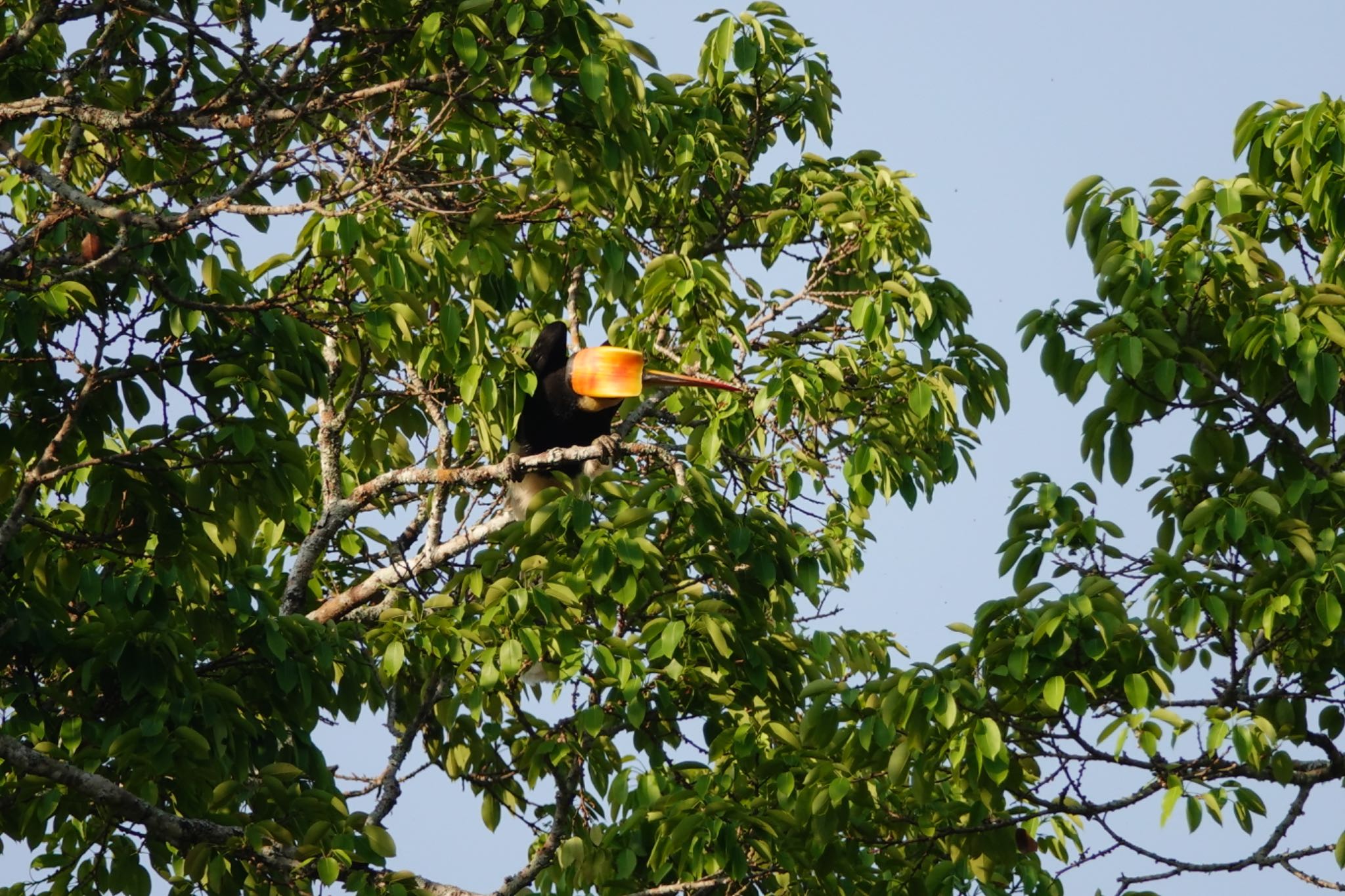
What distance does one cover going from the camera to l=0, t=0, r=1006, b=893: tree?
15.0 ft

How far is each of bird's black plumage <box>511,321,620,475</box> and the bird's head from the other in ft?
1.10

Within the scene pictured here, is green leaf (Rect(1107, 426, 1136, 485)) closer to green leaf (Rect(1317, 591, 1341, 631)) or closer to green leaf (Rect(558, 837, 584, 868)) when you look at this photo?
green leaf (Rect(1317, 591, 1341, 631))

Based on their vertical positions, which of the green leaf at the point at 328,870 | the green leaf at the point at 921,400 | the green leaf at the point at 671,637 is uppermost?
the green leaf at the point at 921,400

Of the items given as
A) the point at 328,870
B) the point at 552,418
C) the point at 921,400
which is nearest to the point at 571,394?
the point at 552,418

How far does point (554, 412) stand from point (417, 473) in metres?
1.16

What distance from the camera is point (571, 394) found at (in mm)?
6832

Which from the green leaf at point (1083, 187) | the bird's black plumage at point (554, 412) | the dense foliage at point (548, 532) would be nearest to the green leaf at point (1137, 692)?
the dense foliage at point (548, 532)

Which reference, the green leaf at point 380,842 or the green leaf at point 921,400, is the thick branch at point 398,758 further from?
the green leaf at point 921,400

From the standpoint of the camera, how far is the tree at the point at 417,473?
180 inches

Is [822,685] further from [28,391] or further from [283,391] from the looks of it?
[28,391]

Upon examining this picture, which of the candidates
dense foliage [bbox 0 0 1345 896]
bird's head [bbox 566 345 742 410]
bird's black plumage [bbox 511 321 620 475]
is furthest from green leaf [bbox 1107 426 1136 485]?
bird's black plumage [bbox 511 321 620 475]

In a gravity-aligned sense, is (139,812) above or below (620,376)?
below

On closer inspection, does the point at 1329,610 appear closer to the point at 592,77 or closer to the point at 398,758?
the point at 592,77

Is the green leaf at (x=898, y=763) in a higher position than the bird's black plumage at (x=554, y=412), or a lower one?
lower
